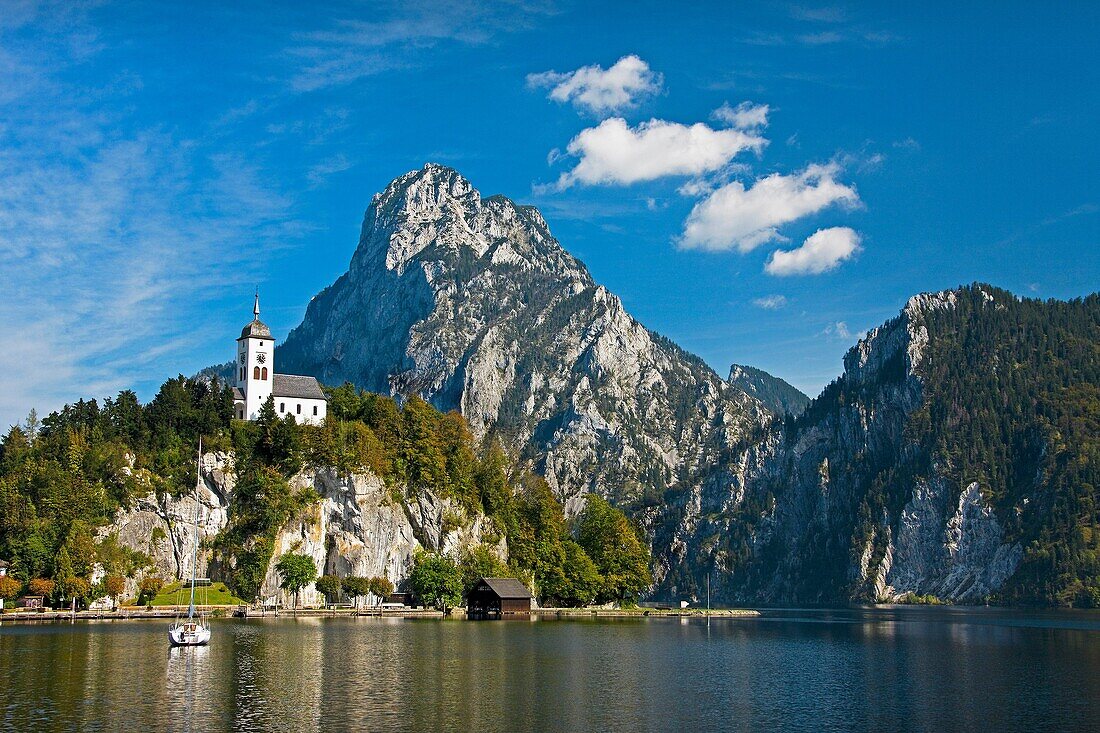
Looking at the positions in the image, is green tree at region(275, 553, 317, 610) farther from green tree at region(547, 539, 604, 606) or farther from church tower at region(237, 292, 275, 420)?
green tree at region(547, 539, 604, 606)

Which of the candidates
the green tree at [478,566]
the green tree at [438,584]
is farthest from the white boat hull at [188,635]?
the green tree at [478,566]

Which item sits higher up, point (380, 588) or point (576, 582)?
point (380, 588)

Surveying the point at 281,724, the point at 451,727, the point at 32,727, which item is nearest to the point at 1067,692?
the point at 451,727

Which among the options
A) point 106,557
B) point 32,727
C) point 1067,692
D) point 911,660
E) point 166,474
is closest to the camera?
point 32,727

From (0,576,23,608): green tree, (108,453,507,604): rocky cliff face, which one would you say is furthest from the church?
(0,576,23,608): green tree

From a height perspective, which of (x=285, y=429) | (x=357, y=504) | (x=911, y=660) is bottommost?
(x=911, y=660)

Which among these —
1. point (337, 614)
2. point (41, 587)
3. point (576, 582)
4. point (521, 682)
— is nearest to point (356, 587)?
point (337, 614)

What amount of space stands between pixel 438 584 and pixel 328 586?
A: 55.8ft

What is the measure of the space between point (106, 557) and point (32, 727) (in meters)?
95.6

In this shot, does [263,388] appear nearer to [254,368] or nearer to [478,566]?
[254,368]

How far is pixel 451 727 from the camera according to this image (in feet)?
152

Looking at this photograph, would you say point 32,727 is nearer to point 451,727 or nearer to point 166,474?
point 451,727

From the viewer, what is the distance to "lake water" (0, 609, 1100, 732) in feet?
161

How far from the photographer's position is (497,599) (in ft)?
481
